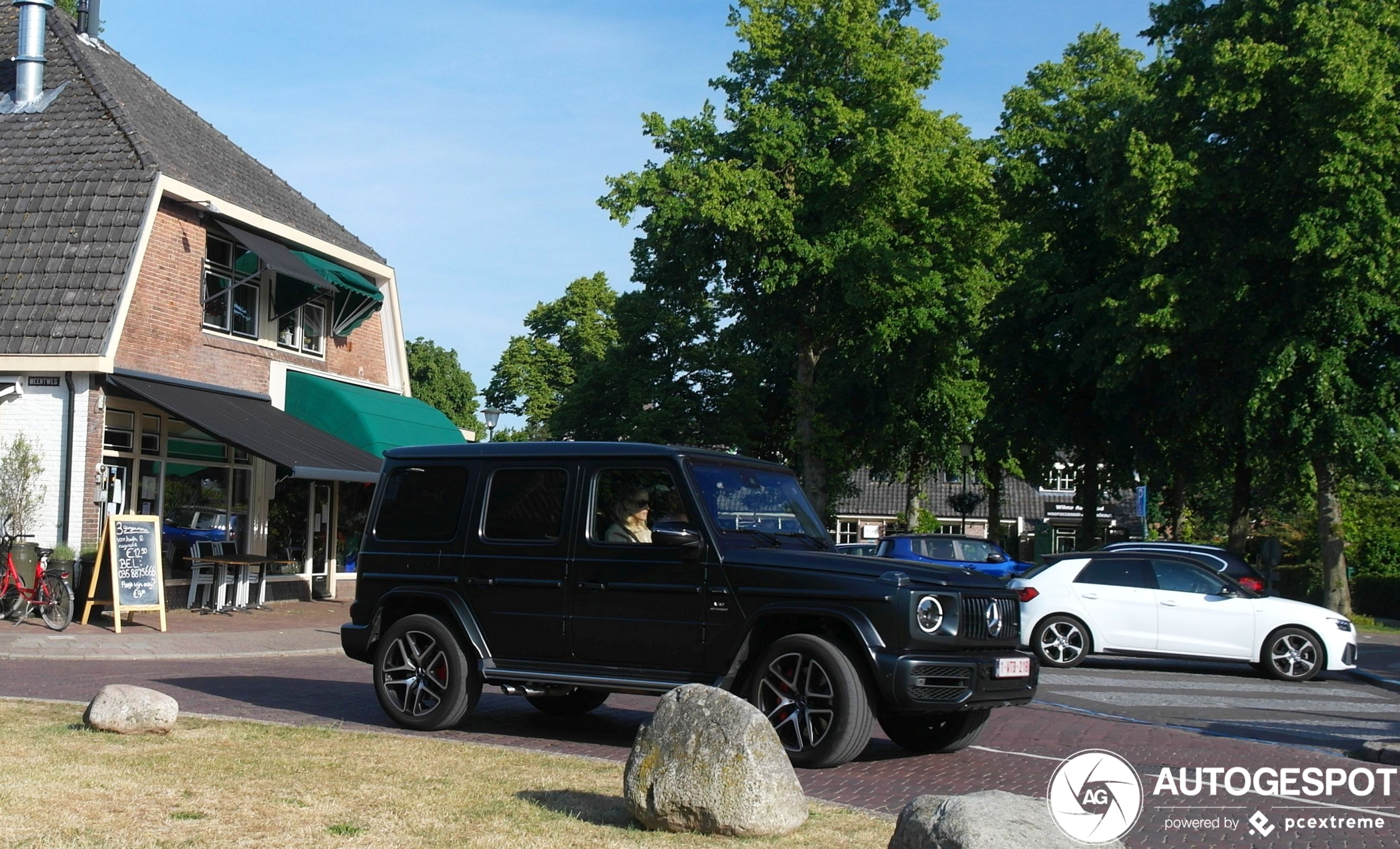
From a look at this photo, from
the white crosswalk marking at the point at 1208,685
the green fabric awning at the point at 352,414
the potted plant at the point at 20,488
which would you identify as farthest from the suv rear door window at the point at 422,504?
the green fabric awning at the point at 352,414

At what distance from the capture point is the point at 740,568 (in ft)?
29.4

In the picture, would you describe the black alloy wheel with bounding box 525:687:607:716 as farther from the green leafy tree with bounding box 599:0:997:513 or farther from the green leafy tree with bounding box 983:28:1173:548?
the green leafy tree with bounding box 599:0:997:513

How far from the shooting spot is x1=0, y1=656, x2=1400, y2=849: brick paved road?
771 centimetres

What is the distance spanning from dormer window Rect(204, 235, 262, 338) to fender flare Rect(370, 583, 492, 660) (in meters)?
14.3

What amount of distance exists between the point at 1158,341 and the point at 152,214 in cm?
1879

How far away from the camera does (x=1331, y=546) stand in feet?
91.5

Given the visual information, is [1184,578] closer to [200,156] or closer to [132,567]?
[132,567]

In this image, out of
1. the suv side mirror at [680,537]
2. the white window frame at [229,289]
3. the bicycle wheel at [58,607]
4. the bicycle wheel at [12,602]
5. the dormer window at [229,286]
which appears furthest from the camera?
the dormer window at [229,286]

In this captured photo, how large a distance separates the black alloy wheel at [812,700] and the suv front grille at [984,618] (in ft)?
2.58

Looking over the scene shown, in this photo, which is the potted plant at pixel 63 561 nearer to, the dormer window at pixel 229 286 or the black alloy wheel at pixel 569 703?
the dormer window at pixel 229 286

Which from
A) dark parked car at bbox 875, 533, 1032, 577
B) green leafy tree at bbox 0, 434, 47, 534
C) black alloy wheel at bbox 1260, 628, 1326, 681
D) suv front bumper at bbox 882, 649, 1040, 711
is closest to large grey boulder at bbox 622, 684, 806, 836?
suv front bumper at bbox 882, 649, 1040, 711

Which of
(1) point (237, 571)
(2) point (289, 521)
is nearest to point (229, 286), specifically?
(2) point (289, 521)

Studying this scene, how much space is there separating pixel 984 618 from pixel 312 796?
14.0 feet

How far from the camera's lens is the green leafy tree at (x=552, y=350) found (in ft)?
221
